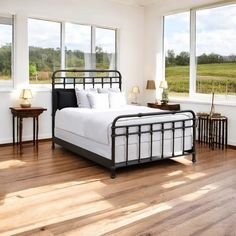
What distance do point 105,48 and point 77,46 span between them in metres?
0.70

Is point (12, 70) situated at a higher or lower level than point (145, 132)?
higher

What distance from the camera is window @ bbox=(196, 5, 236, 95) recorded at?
5.83m

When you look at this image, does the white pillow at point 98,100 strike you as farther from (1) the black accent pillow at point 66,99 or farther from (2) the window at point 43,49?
(2) the window at point 43,49

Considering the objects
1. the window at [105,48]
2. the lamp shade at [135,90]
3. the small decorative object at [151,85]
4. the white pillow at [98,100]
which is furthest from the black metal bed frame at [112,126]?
the small decorative object at [151,85]

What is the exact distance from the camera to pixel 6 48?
18.6 feet

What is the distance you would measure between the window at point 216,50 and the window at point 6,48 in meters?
3.54

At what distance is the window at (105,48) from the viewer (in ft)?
22.4

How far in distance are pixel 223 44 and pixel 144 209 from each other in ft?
13.3

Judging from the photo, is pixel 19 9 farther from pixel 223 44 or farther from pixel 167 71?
pixel 223 44

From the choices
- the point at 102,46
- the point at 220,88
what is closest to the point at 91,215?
the point at 220,88

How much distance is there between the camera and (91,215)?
2898 mm

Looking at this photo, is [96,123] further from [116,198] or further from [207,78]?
[207,78]

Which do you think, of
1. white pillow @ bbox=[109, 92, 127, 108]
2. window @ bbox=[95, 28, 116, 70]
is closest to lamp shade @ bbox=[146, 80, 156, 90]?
window @ bbox=[95, 28, 116, 70]

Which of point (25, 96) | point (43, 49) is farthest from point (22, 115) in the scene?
point (43, 49)
